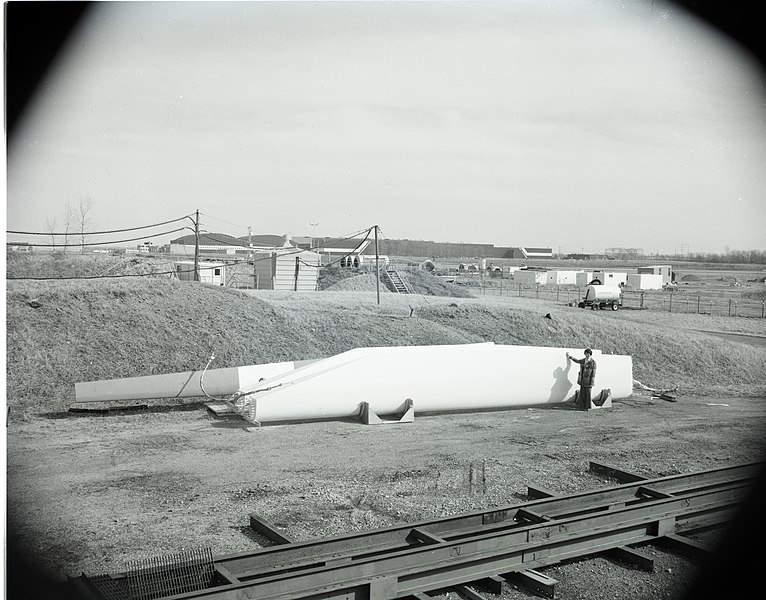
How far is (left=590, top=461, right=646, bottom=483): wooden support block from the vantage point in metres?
7.74

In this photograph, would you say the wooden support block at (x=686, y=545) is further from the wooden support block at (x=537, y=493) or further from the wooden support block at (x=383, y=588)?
the wooden support block at (x=383, y=588)

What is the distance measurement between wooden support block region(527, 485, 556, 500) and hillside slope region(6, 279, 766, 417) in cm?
397

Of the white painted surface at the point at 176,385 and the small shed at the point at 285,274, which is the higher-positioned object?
the small shed at the point at 285,274

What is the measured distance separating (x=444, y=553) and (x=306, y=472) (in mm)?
2924

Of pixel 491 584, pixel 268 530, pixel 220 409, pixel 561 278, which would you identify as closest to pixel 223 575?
pixel 268 530

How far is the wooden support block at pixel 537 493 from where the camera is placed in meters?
7.01

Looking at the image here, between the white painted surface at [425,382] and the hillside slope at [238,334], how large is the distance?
16.7 inches

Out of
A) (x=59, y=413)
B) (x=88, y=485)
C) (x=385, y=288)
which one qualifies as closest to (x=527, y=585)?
(x=88, y=485)

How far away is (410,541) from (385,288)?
25595mm

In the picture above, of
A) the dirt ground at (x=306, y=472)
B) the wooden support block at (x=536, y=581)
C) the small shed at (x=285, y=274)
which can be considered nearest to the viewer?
the wooden support block at (x=536, y=581)

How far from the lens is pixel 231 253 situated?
162 feet

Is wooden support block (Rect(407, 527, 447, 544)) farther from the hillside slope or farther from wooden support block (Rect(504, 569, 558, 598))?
the hillside slope

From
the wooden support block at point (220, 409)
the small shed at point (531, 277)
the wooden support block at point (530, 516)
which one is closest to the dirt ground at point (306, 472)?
the wooden support block at point (220, 409)

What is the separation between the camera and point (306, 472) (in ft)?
26.0
